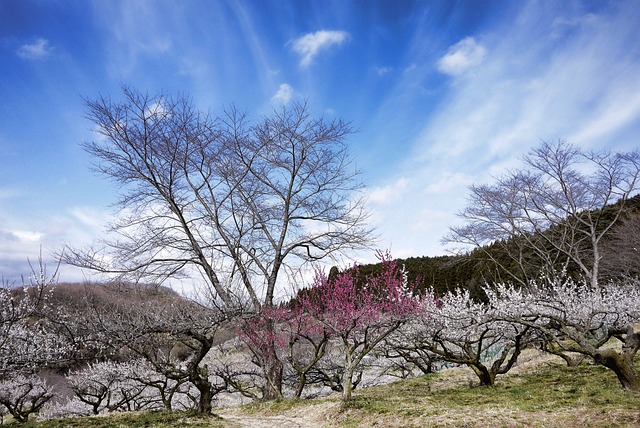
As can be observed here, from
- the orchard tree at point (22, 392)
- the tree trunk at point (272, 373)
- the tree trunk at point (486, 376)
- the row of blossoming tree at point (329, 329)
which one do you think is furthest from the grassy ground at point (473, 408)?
the orchard tree at point (22, 392)

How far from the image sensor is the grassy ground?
5.58 metres

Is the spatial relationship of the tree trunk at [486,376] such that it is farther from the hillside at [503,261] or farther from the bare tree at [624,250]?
the bare tree at [624,250]

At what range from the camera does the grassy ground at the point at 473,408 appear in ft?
18.3

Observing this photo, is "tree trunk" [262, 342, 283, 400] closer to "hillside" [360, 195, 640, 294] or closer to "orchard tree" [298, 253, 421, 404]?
"orchard tree" [298, 253, 421, 404]

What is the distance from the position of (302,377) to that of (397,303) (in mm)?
3896

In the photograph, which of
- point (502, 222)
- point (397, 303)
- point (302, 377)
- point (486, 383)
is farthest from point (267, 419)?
point (502, 222)

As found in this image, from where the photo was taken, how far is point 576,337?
6887 mm

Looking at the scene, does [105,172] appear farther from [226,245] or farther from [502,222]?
[502,222]

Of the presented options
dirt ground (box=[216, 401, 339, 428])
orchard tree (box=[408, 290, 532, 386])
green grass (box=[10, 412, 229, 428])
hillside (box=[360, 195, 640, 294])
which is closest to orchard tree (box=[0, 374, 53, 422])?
green grass (box=[10, 412, 229, 428])

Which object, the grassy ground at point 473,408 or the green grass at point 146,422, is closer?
the grassy ground at point 473,408

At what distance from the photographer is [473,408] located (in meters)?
6.85

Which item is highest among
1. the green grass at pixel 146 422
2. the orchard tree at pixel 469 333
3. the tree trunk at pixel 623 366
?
the orchard tree at pixel 469 333

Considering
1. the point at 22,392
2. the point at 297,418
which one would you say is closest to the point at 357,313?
the point at 297,418

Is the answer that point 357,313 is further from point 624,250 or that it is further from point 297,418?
point 624,250
